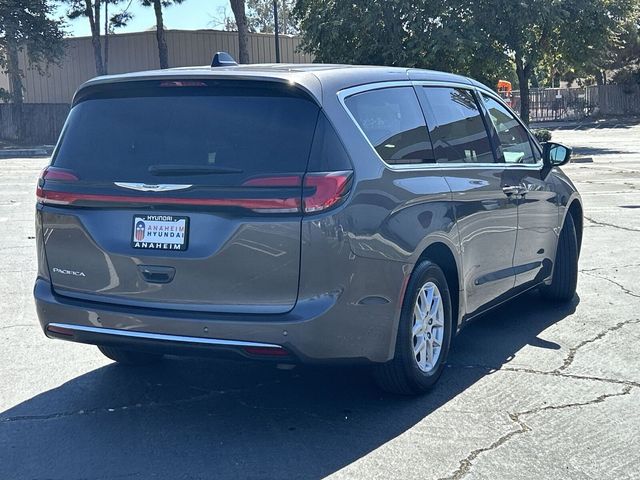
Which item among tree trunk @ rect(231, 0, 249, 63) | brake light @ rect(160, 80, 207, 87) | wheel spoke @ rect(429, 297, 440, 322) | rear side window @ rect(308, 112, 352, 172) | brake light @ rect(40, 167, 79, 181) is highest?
tree trunk @ rect(231, 0, 249, 63)

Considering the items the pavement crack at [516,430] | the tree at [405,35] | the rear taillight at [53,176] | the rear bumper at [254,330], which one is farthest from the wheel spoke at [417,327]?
the tree at [405,35]

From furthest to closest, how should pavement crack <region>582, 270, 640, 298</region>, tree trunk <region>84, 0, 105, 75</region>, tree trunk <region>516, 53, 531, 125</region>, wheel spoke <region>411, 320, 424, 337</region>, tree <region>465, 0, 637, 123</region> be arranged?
1. tree trunk <region>84, 0, 105, 75</region>
2. tree trunk <region>516, 53, 531, 125</region>
3. tree <region>465, 0, 637, 123</region>
4. pavement crack <region>582, 270, 640, 298</region>
5. wheel spoke <region>411, 320, 424, 337</region>

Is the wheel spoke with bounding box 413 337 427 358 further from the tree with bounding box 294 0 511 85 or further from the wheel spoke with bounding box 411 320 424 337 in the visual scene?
the tree with bounding box 294 0 511 85

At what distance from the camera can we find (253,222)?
4398mm

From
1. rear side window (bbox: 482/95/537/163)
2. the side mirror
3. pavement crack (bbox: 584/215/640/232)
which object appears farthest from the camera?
pavement crack (bbox: 584/215/640/232)

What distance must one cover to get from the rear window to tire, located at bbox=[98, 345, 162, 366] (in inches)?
53.6

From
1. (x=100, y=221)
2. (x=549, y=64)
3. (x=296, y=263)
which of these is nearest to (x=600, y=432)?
(x=296, y=263)

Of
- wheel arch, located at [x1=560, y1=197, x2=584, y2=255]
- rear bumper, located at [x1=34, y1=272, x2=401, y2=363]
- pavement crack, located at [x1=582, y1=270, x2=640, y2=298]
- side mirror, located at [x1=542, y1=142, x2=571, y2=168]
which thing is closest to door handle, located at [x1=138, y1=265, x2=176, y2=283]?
rear bumper, located at [x1=34, y1=272, x2=401, y2=363]

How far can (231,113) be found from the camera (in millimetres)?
4605

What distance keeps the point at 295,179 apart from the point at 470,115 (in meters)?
2.20

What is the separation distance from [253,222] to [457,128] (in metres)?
2.04

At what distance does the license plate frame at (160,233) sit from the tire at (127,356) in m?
1.30

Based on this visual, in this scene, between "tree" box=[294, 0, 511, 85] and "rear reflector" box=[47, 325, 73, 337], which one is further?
"tree" box=[294, 0, 511, 85]

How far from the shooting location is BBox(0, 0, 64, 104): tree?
135 feet
